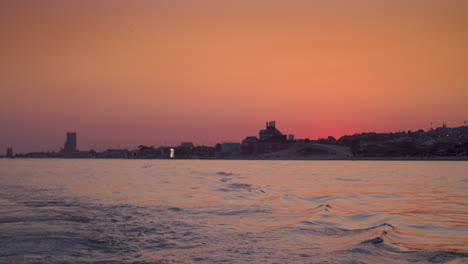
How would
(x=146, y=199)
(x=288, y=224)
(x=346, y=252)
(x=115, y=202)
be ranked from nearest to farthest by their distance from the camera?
(x=346, y=252)
(x=288, y=224)
(x=115, y=202)
(x=146, y=199)

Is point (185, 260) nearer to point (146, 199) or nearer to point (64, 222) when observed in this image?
point (64, 222)

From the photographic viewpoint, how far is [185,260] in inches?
455

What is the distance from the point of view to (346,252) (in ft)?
40.4

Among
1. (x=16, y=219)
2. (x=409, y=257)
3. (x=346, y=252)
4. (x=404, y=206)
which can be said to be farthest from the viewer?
(x=404, y=206)

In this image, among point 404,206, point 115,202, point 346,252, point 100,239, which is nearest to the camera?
point 346,252

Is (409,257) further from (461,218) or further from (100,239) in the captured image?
(100,239)

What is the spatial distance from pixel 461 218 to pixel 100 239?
49.1 ft

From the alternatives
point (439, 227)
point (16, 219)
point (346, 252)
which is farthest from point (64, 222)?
point (439, 227)

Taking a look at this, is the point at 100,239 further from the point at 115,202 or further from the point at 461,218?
the point at 461,218

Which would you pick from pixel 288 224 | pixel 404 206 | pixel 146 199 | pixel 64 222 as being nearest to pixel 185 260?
pixel 288 224

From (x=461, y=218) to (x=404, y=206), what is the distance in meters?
5.16

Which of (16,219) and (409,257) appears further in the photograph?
(16,219)

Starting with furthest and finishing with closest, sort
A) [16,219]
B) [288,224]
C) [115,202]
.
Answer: [115,202]
[16,219]
[288,224]

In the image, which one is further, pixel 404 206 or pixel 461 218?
pixel 404 206
